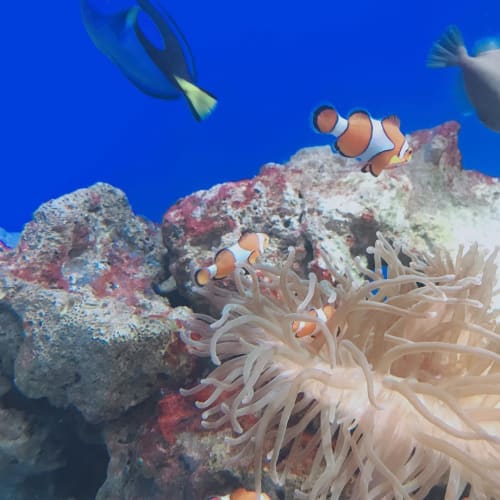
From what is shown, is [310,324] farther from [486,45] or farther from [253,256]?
[486,45]

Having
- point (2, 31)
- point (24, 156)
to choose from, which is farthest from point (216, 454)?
point (24, 156)

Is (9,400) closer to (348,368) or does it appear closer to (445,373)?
(348,368)

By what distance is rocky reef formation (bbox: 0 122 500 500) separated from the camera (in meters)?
1.52

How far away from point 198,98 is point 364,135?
0.60 meters

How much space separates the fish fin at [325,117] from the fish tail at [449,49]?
926 millimetres

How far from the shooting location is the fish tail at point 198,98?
5.11ft

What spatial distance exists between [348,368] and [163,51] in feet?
3.93

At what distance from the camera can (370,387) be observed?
106 centimetres

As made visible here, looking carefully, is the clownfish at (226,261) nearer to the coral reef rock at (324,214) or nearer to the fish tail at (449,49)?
the coral reef rock at (324,214)

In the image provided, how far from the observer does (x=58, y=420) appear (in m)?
2.05

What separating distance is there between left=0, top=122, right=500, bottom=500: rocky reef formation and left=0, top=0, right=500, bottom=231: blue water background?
637 cm

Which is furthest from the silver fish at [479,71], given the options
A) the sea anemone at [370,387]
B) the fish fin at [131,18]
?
the fish fin at [131,18]

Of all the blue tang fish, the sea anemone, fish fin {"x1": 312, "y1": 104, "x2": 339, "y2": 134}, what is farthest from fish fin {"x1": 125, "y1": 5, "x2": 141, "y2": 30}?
the sea anemone

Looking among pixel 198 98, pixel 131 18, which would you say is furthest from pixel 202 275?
pixel 131 18
